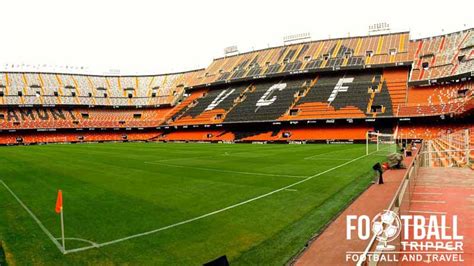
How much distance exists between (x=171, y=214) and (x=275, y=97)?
1969 inches

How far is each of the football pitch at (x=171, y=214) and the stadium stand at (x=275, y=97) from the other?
24796 millimetres

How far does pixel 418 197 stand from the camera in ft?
33.6

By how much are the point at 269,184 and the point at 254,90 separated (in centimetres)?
5056

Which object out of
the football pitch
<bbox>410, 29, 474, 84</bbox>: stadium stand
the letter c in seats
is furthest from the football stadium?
the letter c in seats

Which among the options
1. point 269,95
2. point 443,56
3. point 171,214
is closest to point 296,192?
point 171,214

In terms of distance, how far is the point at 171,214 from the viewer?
31.2ft

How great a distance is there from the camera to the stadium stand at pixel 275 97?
4631cm

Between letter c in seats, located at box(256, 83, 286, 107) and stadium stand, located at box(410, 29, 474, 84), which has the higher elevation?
stadium stand, located at box(410, 29, 474, 84)

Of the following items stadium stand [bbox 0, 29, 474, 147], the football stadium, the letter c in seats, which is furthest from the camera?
the letter c in seats

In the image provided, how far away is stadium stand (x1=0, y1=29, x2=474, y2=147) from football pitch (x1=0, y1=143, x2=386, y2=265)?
2480 centimetres

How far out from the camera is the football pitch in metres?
6.76

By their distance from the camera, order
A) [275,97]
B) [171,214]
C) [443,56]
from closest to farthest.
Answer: [171,214]
[443,56]
[275,97]

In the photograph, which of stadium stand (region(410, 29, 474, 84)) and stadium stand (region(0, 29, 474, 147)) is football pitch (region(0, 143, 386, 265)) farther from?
stadium stand (region(410, 29, 474, 84))

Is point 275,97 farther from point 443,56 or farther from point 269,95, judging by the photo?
point 443,56
